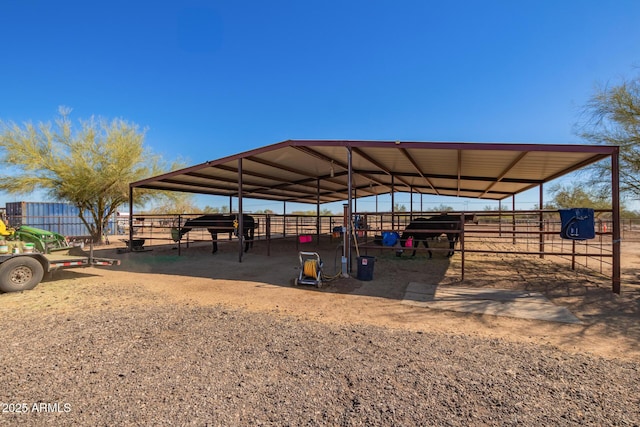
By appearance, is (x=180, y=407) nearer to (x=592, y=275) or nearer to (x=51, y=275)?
(x=51, y=275)

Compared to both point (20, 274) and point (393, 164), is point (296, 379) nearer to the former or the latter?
point (20, 274)

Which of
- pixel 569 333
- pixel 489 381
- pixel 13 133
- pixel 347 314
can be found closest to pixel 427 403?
pixel 489 381

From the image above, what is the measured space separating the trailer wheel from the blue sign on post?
9.56 metres

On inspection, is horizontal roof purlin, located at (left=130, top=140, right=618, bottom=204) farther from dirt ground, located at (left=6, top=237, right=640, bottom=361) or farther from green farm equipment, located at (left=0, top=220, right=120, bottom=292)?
green farm equipment, located at (left=0, top=220, right=120, bottom=292)

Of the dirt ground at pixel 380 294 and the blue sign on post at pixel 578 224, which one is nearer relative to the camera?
the dirt ground at pixel 380 294

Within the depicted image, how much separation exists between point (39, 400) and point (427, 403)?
8.89ft

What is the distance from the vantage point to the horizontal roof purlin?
6.22 m

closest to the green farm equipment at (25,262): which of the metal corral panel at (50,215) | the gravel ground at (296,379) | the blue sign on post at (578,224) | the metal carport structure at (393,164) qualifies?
the gravel ground at (296,379)

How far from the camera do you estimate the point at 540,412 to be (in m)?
2.04

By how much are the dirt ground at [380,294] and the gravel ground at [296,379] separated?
569 mm

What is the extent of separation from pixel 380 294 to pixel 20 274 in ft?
20.9

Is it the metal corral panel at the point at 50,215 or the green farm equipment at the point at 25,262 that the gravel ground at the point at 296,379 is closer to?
the green farm equipment at the point at 25,262

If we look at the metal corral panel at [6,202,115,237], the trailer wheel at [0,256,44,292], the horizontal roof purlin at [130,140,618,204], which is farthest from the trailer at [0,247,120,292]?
the metal corral panel at [6,202,115,237]

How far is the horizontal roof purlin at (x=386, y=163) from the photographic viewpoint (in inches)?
245
